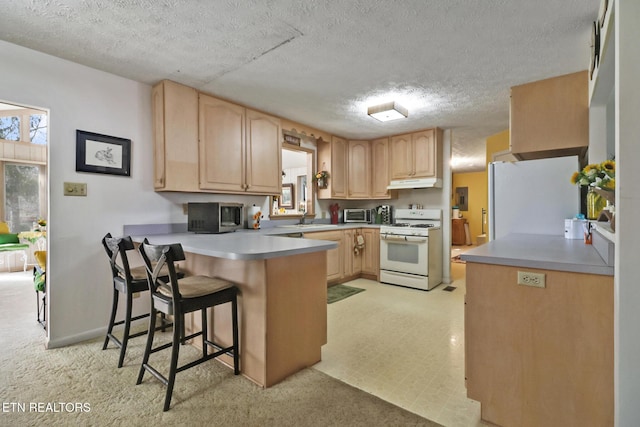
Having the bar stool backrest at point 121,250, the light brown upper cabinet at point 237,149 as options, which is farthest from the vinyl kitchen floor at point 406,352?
the light brown upper cabinet at point 237,149

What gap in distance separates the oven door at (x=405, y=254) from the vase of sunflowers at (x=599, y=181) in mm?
2167

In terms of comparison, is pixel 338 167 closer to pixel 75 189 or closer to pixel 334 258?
pixel 334 258

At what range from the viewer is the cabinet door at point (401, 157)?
4582 mm

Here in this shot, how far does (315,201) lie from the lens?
4.89m

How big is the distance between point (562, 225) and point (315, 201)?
10.5ft

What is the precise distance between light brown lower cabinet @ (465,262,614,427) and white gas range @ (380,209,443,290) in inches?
103

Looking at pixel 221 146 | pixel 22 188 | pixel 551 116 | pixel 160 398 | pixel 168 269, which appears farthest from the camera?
pixel 22 188

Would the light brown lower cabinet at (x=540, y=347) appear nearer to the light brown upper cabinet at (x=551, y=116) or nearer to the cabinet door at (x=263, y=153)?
the light brown upper cabinet at (x=551, y=116)

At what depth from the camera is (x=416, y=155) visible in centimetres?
450

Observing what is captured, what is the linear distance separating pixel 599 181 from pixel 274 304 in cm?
191

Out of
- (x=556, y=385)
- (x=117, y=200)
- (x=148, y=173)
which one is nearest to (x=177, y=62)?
(x=148, y=173)

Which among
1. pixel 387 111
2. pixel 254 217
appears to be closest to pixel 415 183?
pixel 387 111

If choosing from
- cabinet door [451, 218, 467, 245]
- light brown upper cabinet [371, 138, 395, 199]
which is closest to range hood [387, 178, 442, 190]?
light brown upper cabinet [371, 138, 395, 199]

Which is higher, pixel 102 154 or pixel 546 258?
pixel 102 154
